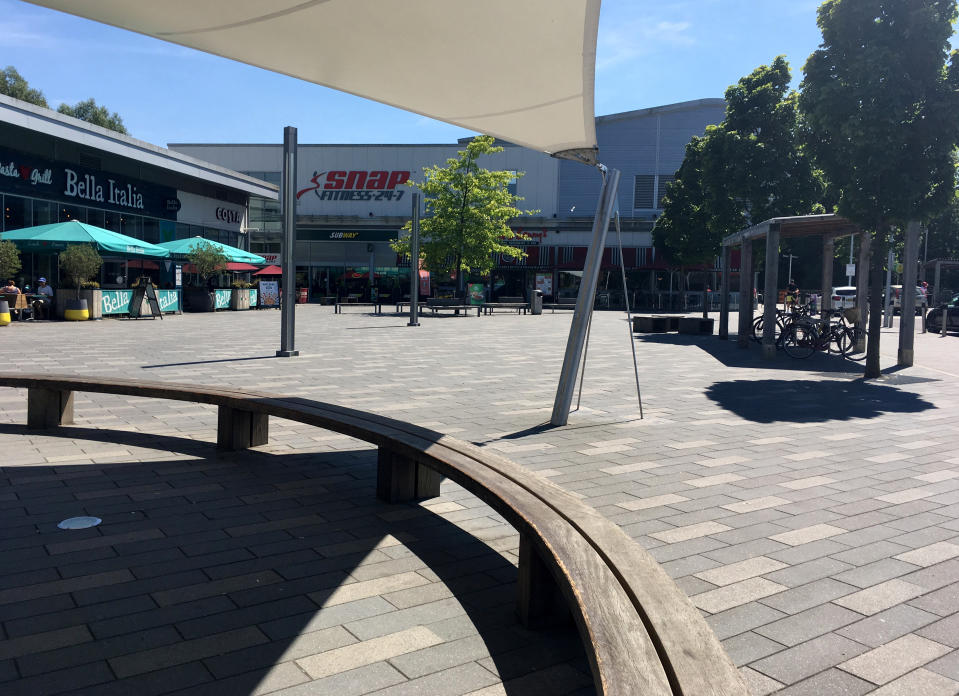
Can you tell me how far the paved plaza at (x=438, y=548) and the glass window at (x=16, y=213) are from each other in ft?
58.0

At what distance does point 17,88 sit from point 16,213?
36234 millimetres

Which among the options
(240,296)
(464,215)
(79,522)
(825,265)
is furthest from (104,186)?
(79,522)

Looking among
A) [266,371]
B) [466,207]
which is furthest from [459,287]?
[266,371]

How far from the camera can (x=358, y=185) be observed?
48.8 metres

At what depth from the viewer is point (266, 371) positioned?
1074 centimetres

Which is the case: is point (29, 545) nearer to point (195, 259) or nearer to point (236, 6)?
point (236, 6)

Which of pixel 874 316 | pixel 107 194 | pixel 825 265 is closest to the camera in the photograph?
pixel 874 316

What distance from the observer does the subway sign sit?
48519 millimetres

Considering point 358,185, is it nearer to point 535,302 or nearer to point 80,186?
point 535,302

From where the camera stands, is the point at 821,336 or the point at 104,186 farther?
the point at 104,186

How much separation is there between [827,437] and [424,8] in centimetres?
544

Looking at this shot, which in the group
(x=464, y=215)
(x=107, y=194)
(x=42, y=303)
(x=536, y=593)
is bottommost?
(x=536, y=593)

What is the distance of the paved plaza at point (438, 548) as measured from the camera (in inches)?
107

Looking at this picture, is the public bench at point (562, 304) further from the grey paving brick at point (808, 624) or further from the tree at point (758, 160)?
the grey paving brick at point (808, 624)
